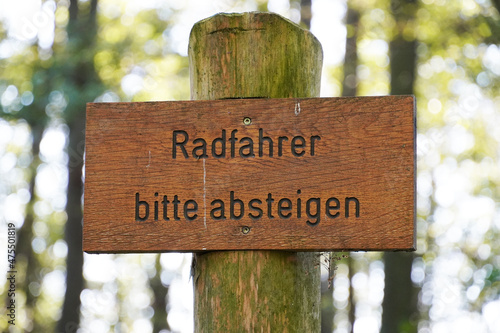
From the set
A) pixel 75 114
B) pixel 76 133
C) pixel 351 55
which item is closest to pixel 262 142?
pixel 75 114

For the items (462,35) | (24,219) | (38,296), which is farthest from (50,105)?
(38,296)

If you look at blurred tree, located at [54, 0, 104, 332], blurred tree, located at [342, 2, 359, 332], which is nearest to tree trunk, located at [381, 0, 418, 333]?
blurred tree, located at [342, 2, 359, 332]

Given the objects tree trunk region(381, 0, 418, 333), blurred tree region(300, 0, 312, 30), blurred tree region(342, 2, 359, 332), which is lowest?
tree trunk region(381, 0, 418, 333)

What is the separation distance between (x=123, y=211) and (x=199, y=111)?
0.38m

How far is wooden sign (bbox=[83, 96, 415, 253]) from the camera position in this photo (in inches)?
73.8

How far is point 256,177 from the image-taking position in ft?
6.25

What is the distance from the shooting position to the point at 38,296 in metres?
20.4

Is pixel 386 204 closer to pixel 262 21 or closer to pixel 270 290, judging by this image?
pixel 270 290

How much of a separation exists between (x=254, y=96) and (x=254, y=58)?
0.12m

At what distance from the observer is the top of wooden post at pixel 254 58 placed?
2.04 metres

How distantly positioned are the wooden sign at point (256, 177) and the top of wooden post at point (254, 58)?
0.35 feet

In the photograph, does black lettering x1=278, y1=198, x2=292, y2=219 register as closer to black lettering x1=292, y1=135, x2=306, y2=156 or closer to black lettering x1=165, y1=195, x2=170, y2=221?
black lettering x1=292, y1=135, x2=306, y2=156

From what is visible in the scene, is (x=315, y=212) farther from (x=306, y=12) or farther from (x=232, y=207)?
(x=306, y=12)

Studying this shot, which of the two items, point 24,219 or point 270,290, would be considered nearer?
point 270,290
